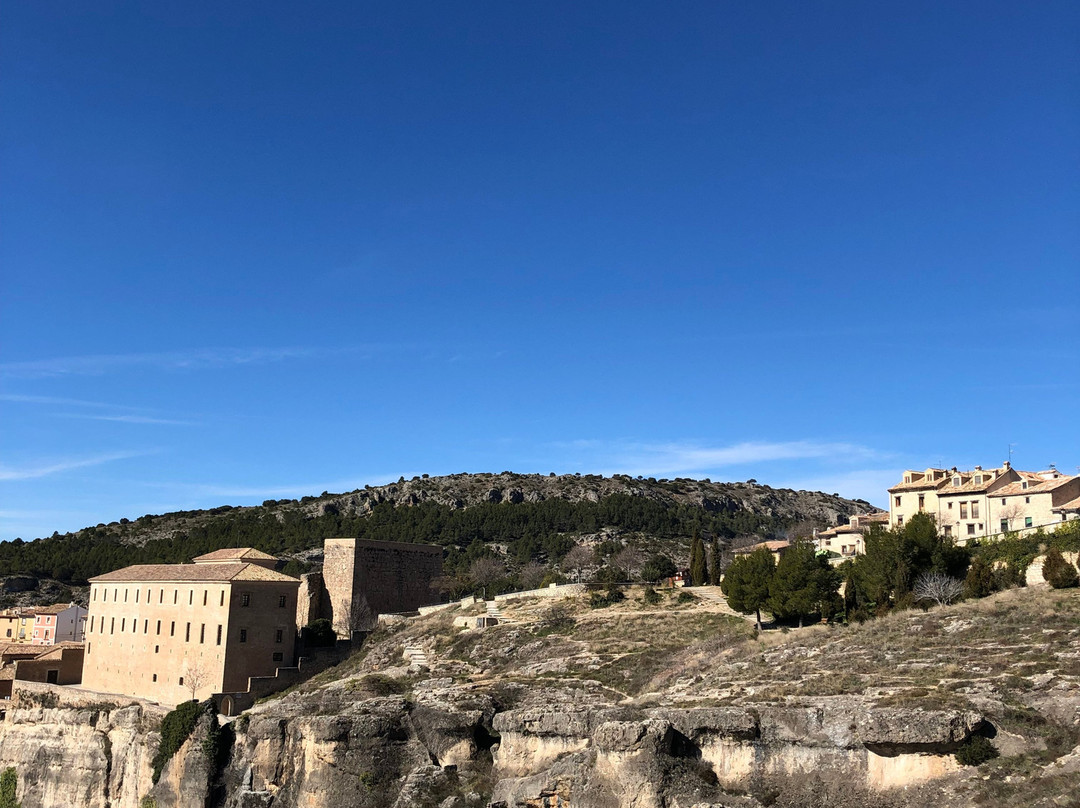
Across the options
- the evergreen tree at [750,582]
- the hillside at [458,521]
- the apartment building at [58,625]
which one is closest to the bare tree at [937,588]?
the evergreen tree at [750,582]

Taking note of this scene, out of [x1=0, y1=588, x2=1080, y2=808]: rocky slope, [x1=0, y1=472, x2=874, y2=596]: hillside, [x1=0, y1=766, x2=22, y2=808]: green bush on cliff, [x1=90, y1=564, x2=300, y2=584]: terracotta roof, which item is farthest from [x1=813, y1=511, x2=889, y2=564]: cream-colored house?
[x1=0, y1=766, x2=22, y2=808]: green bush on cliff

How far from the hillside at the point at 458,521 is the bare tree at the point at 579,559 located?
7647 millimetres

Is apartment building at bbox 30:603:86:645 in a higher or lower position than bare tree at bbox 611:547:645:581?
lower

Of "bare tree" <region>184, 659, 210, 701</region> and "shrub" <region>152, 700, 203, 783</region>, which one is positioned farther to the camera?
"bare tree" <region>184, 659, 210, 701</region>

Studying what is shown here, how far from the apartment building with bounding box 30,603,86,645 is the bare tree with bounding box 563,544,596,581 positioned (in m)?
44.7

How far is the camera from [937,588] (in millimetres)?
41219

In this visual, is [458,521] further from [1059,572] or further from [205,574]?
[1059,572]

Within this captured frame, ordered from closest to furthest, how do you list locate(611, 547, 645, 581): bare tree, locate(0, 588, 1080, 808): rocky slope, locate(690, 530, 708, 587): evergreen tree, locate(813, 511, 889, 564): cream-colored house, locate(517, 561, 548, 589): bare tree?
locate(0, 588, 1080, 808): rocky slope
locate(690, 530, 708, 587): evergreen tree
locate(813, 511, 889, 564): cream-colored house
locate(517, 561, 548, 589): bare tree
locate(611, 547, 645, 581): bare tree

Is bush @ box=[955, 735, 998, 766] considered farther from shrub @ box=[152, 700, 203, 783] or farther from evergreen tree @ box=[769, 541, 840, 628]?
shrub @ box=[152, 700, 203, 783]

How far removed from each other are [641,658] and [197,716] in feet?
70.6

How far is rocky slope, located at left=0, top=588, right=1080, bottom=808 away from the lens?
87.7 ft

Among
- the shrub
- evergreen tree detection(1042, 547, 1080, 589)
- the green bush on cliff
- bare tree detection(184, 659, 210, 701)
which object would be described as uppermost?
evergreen tree detection(1042, 547, 1080, 589)

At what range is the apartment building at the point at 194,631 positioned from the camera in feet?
171

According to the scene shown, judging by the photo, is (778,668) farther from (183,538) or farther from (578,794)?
(183,538)
